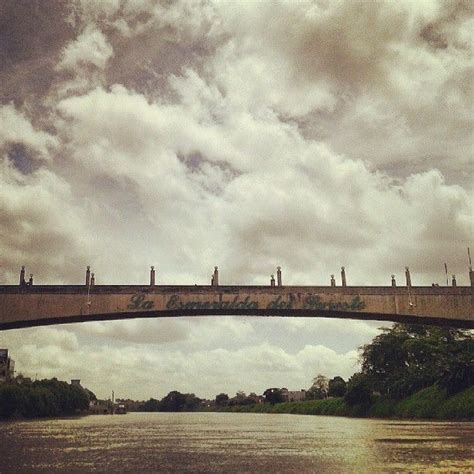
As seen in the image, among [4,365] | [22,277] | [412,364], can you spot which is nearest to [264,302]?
[22,277]

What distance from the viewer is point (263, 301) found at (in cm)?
3841

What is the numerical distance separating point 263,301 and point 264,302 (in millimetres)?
93

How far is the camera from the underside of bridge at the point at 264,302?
37219 millimetres

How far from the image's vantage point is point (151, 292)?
124 feet

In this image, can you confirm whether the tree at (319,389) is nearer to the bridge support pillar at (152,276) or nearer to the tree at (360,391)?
the tree at (360,391)

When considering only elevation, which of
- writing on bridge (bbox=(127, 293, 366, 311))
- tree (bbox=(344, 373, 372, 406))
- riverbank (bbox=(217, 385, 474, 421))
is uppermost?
writing on bridge (bbox=(127, 293, 366, 311))

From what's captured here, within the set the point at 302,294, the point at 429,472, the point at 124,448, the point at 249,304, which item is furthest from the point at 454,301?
the point at 429,472

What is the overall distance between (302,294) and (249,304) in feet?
11.5

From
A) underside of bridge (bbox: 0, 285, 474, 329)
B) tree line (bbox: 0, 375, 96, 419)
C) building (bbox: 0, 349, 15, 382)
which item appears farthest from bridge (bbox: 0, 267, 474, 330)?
building (bbox: 0, 349, 15, 382)

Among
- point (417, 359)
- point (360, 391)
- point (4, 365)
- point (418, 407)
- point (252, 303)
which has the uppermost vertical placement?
point (4, 365)

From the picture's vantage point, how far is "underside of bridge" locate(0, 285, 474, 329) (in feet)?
122

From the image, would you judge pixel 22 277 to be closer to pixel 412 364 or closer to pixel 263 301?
pixel 263 301

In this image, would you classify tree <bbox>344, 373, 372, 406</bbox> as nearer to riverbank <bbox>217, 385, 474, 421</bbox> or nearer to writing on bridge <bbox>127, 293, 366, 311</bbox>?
riverbank <bbox>217, 385, 474, 421</bbox>

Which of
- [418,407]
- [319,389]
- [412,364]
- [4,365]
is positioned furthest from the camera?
[319,389]
